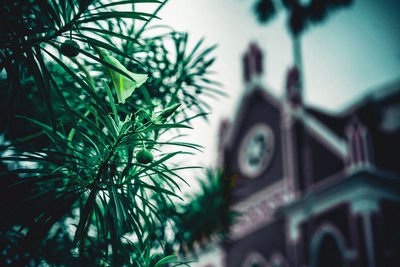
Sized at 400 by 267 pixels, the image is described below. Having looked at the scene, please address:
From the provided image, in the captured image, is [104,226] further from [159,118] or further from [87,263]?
[159,118]

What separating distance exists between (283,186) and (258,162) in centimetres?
203

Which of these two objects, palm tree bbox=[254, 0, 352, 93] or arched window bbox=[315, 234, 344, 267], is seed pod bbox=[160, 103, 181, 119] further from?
palm tree bbox=[254, 0, 352, 93]

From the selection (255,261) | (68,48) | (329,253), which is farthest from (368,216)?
(68,48)

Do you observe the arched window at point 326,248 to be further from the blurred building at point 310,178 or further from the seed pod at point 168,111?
the seed pod at point 168,111

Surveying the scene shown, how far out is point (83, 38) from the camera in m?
1.84

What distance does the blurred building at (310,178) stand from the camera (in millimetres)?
12883

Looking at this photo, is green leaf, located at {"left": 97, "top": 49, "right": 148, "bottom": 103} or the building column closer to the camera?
green leaf, located at {"left": 97, "top": 49, "right": 148, "bottom": 103}

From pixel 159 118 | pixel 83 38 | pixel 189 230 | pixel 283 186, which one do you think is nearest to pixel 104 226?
pixel 159 118

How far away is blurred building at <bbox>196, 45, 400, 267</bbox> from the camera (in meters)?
12.9

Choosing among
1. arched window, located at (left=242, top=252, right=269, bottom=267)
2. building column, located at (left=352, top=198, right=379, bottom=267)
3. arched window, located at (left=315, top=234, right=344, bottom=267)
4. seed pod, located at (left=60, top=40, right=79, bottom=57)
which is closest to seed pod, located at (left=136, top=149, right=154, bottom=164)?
seed pod, located at (left=60, top=40, right=79, bottom=57)

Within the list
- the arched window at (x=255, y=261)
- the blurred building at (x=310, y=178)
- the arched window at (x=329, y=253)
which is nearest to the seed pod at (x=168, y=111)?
the blurred building at (x=310, y=178)

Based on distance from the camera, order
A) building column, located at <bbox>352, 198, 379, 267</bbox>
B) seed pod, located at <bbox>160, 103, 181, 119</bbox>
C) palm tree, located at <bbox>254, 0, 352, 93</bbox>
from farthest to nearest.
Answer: palm tree, located at <bbox>254, 0, 352, 93</bbox> < building column, located at <bbox>352, 198, 379, 267</bbox> < seed pod, located at <bbox>160, 103, 181, 119</bbox>

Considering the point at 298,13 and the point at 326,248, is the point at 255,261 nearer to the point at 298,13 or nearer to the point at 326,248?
the point at 326,248

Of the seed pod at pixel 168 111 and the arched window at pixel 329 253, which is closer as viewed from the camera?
the seed pod at pixel 168 111
